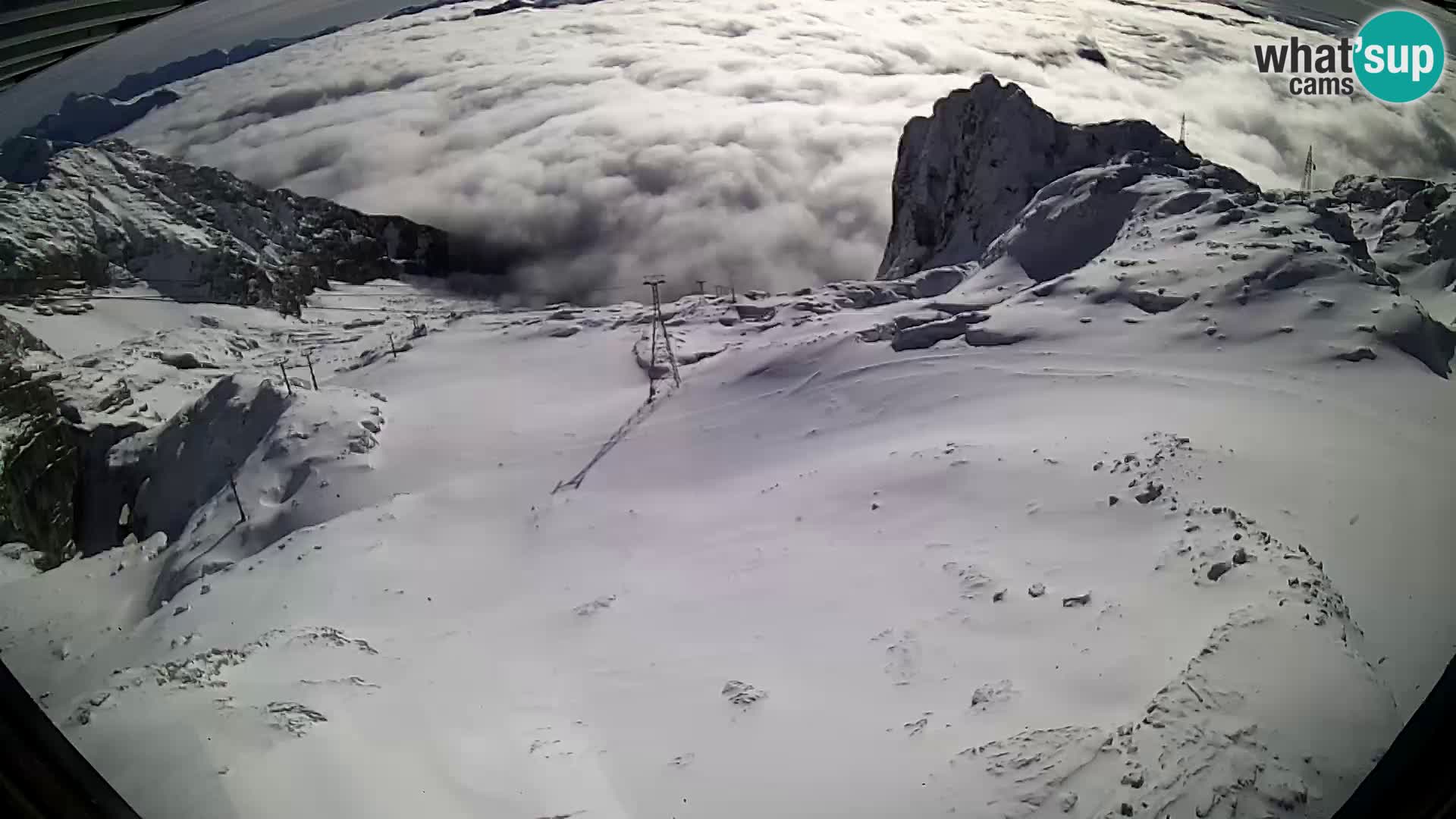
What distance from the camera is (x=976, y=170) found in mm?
23312

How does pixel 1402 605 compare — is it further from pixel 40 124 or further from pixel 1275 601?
pixel 40 124

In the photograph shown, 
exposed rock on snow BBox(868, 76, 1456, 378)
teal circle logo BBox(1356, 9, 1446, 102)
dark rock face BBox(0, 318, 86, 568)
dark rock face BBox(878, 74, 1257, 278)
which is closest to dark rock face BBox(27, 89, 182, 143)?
dark rock face BBox(0, 318, 86, 568)

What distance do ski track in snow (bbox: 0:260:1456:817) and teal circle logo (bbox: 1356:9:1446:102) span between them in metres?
2.32

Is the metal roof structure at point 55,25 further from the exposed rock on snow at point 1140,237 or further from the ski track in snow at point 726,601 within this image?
the exposed rock on snow at point 1140,237

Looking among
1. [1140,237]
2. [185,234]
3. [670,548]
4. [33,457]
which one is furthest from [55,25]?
[1140,237]

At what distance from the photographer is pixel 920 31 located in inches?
301

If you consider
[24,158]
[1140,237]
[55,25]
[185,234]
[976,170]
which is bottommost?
[1140,237]

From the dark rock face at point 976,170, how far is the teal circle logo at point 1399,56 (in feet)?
47.7

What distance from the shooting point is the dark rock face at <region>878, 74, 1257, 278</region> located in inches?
798

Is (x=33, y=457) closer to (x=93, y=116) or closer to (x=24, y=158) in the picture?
(x=24, y=158)

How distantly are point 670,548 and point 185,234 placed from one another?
5419 mm

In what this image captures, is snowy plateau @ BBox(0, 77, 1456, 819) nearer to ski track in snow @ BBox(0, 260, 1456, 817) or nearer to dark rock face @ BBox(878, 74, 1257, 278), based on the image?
ski track in snow @ BBox(0, 260, 1456, 817)

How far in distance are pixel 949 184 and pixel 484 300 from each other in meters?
18.8

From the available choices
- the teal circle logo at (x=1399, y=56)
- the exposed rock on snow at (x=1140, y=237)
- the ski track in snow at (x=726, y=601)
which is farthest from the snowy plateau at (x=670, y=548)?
the teal circle logo at (x=1399, y=56)
